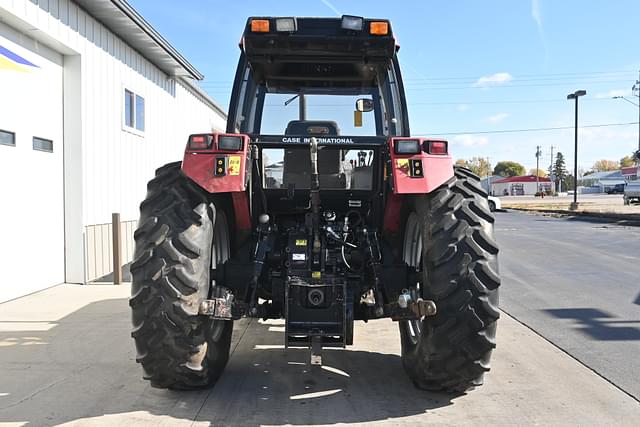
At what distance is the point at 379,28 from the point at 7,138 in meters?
5.62

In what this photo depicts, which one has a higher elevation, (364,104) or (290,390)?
(364,104)

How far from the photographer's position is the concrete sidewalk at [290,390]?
3539 millimetres

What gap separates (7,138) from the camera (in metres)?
7.21

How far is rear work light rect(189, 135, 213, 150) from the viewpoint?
361 centimetres

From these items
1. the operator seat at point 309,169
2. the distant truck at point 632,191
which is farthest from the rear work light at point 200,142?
the distant truck at point 632,191

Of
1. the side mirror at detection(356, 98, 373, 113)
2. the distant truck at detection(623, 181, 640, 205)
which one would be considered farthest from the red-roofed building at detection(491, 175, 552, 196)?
the side mirror at detection(356, 98, 373, 113)

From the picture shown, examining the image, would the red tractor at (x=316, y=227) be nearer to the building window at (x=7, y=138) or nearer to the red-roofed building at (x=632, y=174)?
the building window at (x=7, y=138)

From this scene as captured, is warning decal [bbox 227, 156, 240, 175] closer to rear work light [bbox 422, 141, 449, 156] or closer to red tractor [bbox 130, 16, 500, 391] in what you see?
red tractor [bbox 130, 16, 500, 391]

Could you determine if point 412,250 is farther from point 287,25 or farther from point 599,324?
point 599,324

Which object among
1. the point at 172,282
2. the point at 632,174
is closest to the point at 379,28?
the point at 172,282

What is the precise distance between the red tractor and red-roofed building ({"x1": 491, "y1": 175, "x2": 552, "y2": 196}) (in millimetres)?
101133

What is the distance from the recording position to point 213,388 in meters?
A: 4.02

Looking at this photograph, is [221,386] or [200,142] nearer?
[200,142]

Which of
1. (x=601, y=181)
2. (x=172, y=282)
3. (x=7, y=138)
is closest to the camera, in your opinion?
(x=172, y=282)
